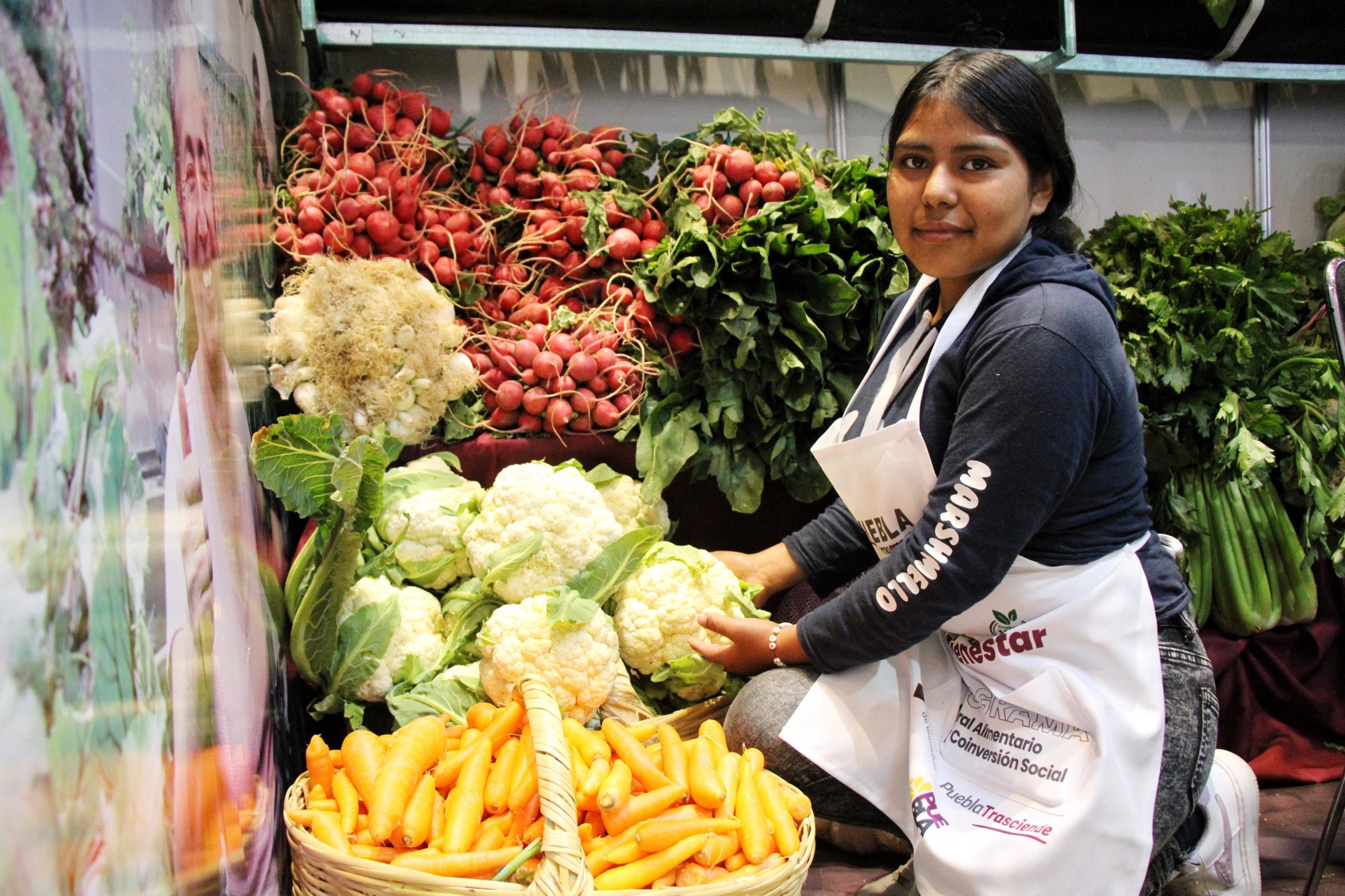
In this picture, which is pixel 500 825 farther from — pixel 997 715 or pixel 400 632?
pixel 997 715

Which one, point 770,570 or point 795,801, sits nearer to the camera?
point 795,801

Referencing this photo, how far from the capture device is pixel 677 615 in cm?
177

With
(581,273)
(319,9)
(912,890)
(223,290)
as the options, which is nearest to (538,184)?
(581,273)

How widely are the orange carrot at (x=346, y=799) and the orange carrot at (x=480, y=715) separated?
21cm

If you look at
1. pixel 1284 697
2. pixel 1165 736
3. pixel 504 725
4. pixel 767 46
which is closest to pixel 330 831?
pixel 504 725

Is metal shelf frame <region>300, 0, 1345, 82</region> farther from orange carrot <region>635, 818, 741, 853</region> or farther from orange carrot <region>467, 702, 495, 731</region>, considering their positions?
orange carrot <region>635, 818, 741, 853</region>

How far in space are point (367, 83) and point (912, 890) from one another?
2145 mm

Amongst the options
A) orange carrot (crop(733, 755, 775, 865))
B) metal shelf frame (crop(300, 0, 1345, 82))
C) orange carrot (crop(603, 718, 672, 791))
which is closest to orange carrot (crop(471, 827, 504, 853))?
orange carrot (crop(603, 718, 672, 791))

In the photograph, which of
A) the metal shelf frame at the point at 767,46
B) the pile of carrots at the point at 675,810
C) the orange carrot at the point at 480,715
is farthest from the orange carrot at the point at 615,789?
the metal shelf frame at the point at 767,46

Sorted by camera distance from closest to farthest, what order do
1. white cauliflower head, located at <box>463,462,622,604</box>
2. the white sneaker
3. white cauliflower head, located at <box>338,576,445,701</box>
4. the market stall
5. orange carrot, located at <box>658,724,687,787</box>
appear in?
the market stall, orange carrot, located at <box>658,724,687,787</box>, the white sneaker, white cauliflower head, located at <box>338,576,445,701</box>, white cauliflower head, located at <box>463,462,622,604</box>

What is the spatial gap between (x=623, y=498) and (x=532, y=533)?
0.31 meters

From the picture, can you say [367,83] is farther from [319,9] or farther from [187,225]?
[187,225]

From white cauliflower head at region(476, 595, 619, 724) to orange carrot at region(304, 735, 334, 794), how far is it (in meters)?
0.33

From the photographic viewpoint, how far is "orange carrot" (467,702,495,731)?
152cm
